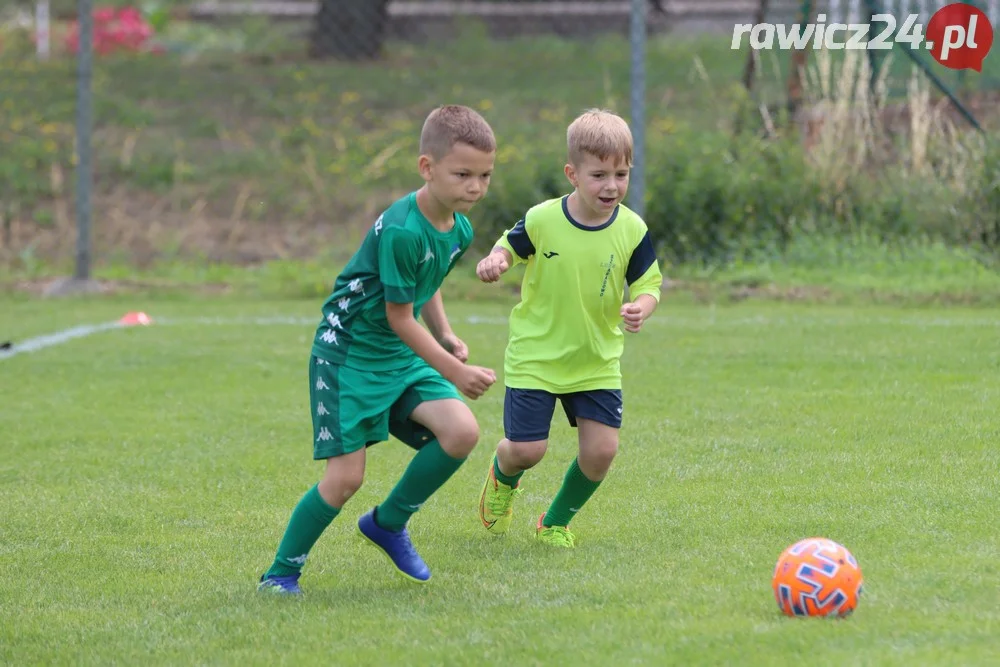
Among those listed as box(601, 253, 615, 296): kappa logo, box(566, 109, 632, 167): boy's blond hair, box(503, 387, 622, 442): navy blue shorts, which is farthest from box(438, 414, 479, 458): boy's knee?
box(566, 109, 632, 167): boy's blond hair

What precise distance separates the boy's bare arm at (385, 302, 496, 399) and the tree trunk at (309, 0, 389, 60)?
602 inches

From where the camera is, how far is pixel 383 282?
435 cm

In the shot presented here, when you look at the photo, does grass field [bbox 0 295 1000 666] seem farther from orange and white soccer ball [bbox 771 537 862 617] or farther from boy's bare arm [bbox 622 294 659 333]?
boy's bare arm [bbox 622 294 659 333]

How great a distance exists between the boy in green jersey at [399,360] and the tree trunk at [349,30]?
15086 mm

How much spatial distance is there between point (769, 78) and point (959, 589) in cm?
1130

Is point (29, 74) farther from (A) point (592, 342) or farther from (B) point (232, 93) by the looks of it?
(A) point (592, 342)

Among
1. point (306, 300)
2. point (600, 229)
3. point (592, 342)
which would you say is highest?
point (600, 229)

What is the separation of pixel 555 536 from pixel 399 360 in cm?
96

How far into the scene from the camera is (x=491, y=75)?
18.5 metres

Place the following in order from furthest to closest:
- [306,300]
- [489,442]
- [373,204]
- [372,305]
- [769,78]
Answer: [373,204] < [769,78] < [306,300] < [489,442] < [372,305]

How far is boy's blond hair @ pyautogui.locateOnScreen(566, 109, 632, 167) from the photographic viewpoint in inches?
190

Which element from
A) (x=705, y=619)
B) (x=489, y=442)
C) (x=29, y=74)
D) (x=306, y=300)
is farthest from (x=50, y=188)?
(x=705, y=619)

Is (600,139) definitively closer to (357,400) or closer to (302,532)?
(357,400)

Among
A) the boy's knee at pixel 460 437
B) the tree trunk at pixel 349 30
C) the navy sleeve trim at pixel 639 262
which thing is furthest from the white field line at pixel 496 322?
the tree trunk at pixel 349 30
